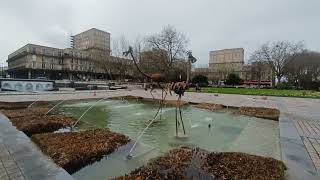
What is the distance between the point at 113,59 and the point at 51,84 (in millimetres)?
26439

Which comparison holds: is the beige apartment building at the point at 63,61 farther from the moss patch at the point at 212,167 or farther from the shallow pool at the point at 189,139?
the moss patch at the point at 212,167

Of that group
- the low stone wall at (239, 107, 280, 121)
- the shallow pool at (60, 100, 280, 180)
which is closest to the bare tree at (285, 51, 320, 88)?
the low stone wall at (239, 107, 280, 121)

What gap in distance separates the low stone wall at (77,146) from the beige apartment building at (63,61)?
8234 centimetres

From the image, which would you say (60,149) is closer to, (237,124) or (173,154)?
(173,154)

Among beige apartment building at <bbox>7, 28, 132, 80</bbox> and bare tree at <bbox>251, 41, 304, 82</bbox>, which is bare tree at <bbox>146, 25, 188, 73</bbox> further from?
beige apartment building at <bbox>7, 28, 132, 80</bbox>

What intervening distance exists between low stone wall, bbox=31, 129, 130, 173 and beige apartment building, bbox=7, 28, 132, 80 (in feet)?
270

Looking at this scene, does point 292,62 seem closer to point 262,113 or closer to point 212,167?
point 262,113

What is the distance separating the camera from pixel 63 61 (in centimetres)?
9738

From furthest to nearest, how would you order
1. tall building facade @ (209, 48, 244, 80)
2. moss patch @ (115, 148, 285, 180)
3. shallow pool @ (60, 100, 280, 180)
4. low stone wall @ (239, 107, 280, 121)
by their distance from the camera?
1. tall building facade @ (209, 48, 244, 80)
2. low stone wall @ (239, 107, 280, 121)
3. shallow pool @ (60, 100, 280, 180)
4. moss patch @ (115, 148, 285, 180)

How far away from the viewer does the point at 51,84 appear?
27.9 metres

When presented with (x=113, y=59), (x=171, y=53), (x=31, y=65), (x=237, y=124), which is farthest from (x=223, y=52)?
(x=237, y=124)

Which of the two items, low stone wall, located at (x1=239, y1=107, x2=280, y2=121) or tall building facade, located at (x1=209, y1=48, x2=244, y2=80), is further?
tall building facade, located at (x1=209, y1=48, x2=244, y2=80)

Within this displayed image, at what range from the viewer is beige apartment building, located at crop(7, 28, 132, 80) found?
87625 millimetres

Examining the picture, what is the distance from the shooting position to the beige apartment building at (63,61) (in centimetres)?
8762
